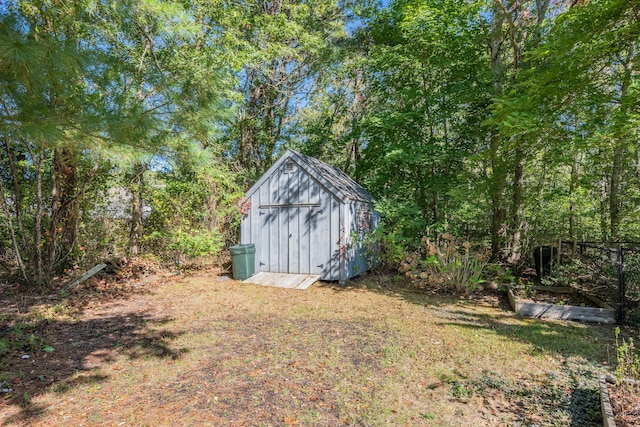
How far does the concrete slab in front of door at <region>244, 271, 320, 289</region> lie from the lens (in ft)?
23.9

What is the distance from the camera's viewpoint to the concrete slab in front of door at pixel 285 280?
728cm

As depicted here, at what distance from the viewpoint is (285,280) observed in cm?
764

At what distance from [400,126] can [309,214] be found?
4.16 m

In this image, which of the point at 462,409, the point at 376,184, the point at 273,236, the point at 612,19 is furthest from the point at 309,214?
the point at 612,19

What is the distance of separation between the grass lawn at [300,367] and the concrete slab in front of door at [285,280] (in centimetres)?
146

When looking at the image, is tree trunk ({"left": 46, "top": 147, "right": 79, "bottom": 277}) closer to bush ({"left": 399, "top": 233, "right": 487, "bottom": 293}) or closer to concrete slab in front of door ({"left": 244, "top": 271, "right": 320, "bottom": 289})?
concrete slab in front of door ({"left": 244, "top": 271, "right": 320, "bottom": 289})

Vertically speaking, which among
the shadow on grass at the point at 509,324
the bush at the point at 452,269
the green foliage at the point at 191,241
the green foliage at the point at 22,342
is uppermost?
the green foliage at the point at 191,241

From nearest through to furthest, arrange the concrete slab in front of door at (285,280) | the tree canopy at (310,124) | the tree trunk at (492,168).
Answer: the tree canopy at (310,124) < the concrete slab in front of door at (285,280) < the tree trunk at (492,168)

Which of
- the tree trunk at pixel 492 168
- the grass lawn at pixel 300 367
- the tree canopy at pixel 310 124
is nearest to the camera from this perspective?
the grass lawn at pixel 300 367

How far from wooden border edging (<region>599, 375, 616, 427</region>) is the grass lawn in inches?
5.1

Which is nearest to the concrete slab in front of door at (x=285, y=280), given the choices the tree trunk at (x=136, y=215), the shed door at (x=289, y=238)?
the shed door at (x=289, y=238)

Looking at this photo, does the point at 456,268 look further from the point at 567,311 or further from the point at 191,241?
the point at 191,241

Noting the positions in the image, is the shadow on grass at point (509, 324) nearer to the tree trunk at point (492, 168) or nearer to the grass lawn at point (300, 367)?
the grass lawn at point (300, 367)

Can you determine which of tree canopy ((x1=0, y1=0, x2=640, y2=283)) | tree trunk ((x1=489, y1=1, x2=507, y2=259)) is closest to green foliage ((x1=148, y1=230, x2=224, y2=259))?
tree canopy ((x1=0, y1=0, x2=640, y2=283))
